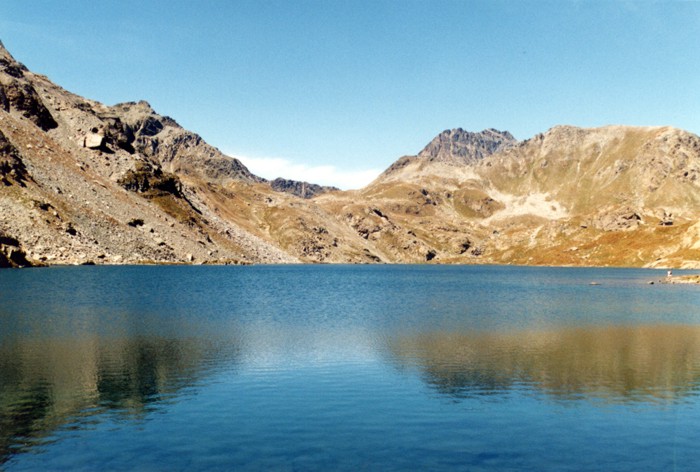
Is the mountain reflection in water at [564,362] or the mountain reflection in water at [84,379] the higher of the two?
the mountain reflection in water at [84,379]

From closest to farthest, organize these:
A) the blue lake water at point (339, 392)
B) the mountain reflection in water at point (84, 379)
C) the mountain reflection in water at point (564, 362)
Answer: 1. the blue lake water at point (339, 392)
2. the mountain reflection in water at point (84, 379)
3. the mountain reflection in water at point (564, 362)

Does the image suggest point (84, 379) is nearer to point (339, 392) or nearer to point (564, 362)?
point (339, 392)

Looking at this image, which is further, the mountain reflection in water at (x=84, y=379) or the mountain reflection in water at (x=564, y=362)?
the mountain reflection in water at (x=564, y=362)

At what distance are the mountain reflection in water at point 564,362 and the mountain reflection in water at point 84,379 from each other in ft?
57.1

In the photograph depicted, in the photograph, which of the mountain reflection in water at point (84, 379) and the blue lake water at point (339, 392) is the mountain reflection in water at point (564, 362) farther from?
the mountain reflection in water at point (84, 379)

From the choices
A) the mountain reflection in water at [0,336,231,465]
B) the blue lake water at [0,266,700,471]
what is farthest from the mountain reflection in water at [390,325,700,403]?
the mountain reflection in water at [0,336,231,465]

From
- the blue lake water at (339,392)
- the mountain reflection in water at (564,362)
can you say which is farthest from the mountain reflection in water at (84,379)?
the mountain reflection in water at (564,362)

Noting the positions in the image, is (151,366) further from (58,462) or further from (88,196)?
(88,196)

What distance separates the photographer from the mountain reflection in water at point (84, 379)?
2597 cm

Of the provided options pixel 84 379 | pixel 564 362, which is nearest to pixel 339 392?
pixel 84 379

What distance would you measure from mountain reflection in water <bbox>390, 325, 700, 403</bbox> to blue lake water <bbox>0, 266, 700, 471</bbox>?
0.21 meters

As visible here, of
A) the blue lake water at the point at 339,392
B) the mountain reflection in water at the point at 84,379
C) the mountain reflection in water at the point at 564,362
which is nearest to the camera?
the blue lake water at the point at 339,392

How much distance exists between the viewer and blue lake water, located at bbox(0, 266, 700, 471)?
2259 cm

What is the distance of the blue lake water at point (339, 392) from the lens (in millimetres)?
22594
